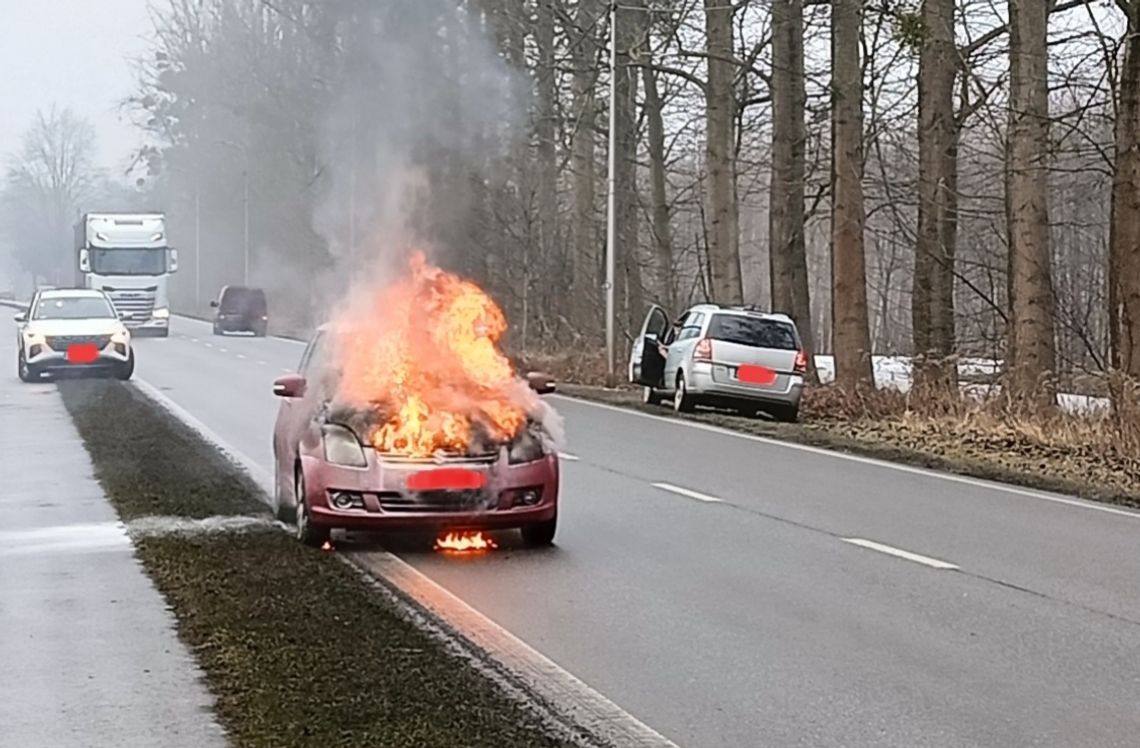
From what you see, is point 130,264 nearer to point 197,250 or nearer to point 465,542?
point 197,250

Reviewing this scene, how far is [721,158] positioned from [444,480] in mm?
21754

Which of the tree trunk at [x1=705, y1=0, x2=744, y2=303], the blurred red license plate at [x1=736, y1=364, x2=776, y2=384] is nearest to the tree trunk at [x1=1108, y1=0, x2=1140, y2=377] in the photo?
the blurred red license plate at [x1=736, y1=364, x2=776, y2=384]

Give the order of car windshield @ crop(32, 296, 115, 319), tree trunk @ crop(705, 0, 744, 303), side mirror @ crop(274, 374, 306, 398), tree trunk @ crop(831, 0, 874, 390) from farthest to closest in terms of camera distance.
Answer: car windshield @ crop(32, 296, 115, 319), tree trunk @ crop(705, 0, 744, 303), tree trunk @ crop(831, 0, 874, 390), side mirror @ crop(274, 374, 306, 398)

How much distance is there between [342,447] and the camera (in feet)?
37.2

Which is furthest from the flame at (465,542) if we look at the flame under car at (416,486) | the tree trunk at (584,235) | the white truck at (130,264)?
the white truck at (130,264)

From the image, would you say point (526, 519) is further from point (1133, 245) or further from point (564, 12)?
point (564, 12)

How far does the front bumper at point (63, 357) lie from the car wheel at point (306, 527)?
2142 cm

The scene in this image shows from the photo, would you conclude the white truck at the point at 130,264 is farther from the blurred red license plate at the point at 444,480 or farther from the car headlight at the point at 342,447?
the blurred red license plate at the point at 444,480

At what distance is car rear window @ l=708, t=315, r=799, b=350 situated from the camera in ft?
81.9

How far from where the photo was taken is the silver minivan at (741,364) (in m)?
24.8

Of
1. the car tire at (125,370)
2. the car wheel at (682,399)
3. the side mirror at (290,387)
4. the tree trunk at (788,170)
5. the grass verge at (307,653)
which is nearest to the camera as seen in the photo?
the grass verge at (307,653)

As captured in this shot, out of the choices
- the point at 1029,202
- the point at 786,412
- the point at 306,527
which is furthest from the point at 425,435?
the point at 786,412

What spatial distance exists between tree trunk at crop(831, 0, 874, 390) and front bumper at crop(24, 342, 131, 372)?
44.1 ft

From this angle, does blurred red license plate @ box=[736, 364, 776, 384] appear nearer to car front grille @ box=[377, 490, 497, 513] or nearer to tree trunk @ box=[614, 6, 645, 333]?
tree trunk @ box=[614, 6, 645, 333]
